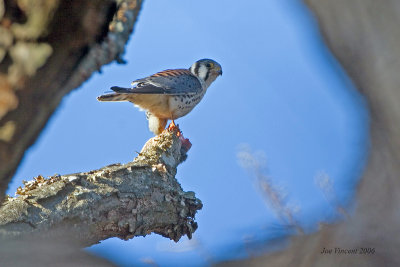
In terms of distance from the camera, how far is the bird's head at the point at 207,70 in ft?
25.0

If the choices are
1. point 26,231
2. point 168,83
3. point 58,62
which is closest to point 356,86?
point 58,62

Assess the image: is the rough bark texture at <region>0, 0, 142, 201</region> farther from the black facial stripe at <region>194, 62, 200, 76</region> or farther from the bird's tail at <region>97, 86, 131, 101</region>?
the black facial stripe at <region>194, 62, 200, 76</region>

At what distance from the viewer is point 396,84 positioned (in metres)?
0.74

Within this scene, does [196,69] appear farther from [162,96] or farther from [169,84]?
[162,96]

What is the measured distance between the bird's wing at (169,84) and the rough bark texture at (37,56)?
4.90 metres

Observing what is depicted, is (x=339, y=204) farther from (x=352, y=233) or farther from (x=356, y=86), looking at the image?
(x=356, y=86)

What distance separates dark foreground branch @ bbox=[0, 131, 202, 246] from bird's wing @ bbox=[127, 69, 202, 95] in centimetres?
184

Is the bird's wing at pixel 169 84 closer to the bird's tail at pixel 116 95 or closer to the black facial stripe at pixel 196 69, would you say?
the bird's tail at pixel 116 95

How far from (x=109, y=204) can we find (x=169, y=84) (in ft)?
10.6

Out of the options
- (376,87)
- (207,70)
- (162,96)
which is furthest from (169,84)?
(376,87)

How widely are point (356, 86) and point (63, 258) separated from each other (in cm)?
58

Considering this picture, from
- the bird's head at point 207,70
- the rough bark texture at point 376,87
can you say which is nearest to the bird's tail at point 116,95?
the bird's head at point 207,70

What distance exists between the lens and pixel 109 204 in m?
3.50

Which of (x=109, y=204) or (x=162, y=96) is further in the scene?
(x=162, y=96)
